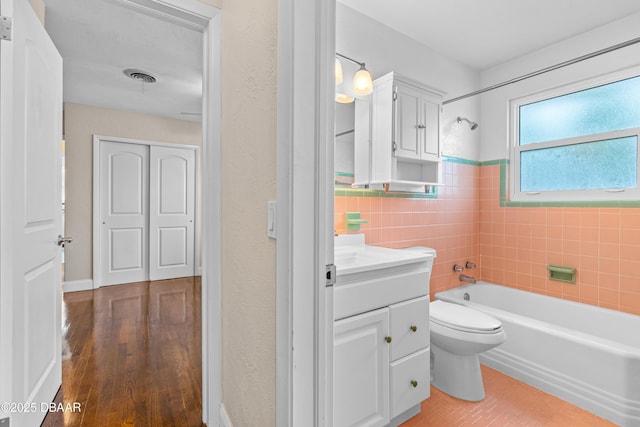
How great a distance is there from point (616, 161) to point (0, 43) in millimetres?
3576

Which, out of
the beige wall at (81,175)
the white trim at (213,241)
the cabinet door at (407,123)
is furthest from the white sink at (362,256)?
the beige wall at (81,175)

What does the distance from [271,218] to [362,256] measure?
1013 mm

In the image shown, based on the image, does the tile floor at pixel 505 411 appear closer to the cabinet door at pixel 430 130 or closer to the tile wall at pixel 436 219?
the tile wall at pixel 436 219

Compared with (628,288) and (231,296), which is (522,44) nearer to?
(628,288)

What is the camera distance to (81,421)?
4.93 ft

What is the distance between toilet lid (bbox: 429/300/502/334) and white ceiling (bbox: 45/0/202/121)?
218 cm

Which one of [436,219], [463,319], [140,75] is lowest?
[463,319]

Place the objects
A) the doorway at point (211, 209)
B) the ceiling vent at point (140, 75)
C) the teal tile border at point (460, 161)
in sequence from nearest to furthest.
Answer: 1. the doorway at point (211, 209)
2. the teal tile border at point (460, 161)
3. the ceiling vent at point (140, 75)

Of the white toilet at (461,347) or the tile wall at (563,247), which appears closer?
the white toilet at (461,347)

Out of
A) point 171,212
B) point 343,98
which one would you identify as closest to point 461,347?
point 343,98

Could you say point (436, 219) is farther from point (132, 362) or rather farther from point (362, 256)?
point (132, 362)

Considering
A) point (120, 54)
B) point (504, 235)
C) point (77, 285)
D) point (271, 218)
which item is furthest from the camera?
point (77, 285)

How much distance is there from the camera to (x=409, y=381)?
1540 millimetres

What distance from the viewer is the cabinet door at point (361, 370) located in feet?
4.21
